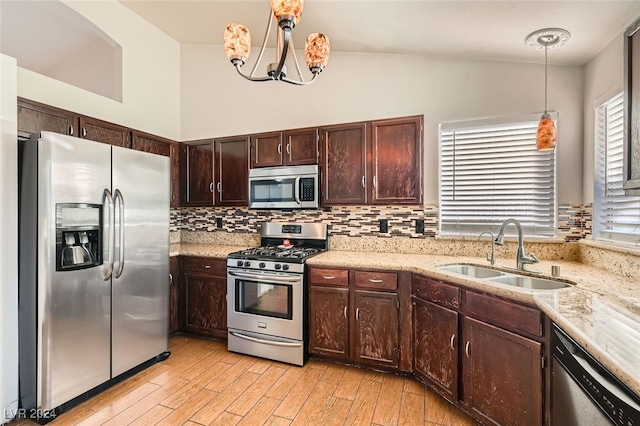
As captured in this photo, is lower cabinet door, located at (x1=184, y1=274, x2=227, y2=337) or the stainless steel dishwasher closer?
the stainless steel dishwasher

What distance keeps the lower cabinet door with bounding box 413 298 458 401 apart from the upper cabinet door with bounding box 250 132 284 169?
6.14ft

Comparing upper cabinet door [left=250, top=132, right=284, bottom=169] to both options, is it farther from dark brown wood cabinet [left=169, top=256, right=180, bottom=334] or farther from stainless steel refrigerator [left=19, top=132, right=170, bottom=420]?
dark brown wood cabinet [left=169, top=256, right=180, bottom=334]

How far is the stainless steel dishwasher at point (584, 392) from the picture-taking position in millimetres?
889

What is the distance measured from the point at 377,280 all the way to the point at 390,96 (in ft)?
5.70

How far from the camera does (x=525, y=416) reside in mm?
1621

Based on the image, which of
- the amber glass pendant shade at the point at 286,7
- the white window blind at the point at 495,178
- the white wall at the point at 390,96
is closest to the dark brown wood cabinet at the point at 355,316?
the white window blind at the point at 495,178

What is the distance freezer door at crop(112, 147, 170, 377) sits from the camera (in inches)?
95.3

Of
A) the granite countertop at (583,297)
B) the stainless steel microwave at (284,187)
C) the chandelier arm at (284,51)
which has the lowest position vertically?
the granite countertop at (583,297)

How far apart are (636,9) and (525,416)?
2.23 metres

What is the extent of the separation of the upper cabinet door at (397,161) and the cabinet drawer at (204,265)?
63.5 inches

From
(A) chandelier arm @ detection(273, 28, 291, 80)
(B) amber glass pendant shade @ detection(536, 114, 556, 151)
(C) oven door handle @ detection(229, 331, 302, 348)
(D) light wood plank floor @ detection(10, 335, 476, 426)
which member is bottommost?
(D) light wood plank floor @ detection(10, 335, 476, 426)

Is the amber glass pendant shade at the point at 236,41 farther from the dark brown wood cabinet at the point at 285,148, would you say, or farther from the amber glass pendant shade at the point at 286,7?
the dark brown wood cabinet at the point at 285,148

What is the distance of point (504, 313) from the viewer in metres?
1.74

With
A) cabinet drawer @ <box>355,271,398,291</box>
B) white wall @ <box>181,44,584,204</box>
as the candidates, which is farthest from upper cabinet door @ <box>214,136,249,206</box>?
cabinet drawer @ <box>355,271,398,291</box>
